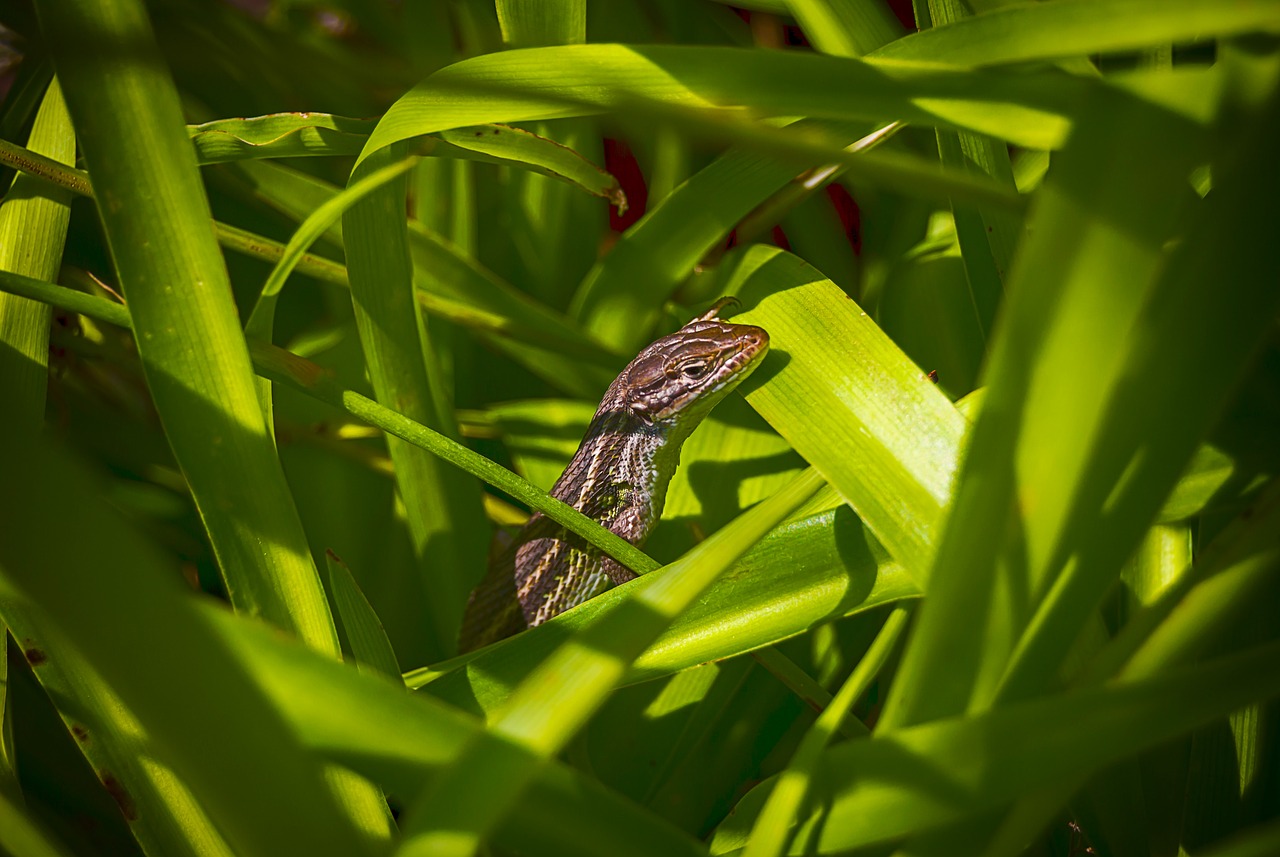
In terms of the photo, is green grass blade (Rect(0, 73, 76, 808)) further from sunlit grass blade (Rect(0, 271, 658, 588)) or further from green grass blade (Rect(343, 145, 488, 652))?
green grass blade (Rect(343, 145, 488, 652))

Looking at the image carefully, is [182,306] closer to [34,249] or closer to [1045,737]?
[34,249]

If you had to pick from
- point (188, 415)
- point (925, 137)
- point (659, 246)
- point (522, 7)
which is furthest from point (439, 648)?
point (925, 137)

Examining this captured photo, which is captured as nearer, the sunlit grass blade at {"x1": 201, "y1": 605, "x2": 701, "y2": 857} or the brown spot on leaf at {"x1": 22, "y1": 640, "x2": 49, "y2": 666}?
the sunlit grass blade at {"x1": 201, "y1": 605, "x2": 701, "y2": 857}

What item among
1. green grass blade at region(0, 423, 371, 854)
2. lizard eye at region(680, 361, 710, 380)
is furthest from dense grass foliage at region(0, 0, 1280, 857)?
lizard eye at region(680, 361, 710, 380)

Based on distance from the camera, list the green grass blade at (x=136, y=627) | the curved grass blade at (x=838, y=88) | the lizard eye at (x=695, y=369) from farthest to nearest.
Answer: the lizard eye at (x=695, y=369), the curved grass blade at (x=838, y=88), the green grass blade at (x=136, y=627)

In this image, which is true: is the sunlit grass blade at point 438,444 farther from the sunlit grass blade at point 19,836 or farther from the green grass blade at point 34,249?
the sunlit grass blade at point 19,836

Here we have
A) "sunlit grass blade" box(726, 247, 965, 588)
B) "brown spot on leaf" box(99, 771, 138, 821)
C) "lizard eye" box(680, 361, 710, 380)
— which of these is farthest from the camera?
"lizard eye" box(680, 361, 710, 380)

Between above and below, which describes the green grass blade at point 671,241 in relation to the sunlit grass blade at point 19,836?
above

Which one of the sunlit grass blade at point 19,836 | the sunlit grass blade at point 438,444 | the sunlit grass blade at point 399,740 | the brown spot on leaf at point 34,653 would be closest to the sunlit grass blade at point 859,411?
the sunlit grass blade at point 438,444
